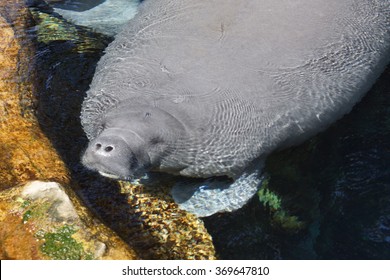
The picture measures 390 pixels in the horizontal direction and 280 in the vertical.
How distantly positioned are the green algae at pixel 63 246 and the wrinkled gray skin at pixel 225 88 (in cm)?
70

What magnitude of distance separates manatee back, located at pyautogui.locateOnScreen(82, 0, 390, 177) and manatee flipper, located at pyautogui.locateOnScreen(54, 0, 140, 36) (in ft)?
2.82

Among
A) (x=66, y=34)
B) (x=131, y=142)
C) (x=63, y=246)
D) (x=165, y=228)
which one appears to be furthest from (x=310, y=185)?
(x=66, y=34)

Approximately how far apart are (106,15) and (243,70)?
2.61 meters

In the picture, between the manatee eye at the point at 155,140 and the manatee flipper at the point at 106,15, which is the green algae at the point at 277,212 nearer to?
the manatee eye at the point at 155,140

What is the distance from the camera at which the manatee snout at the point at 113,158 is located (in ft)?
15.5

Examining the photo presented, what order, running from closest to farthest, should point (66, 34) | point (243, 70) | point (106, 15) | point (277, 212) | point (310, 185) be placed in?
point (277, 212)
point (243, 70)
point (310, 185)
point (66, 34)
point (106, 15)

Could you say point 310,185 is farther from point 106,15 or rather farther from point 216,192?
point 106,15

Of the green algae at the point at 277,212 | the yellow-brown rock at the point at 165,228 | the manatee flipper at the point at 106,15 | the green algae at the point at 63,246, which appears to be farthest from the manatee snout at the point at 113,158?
the manatee flipper at the point at 106,15

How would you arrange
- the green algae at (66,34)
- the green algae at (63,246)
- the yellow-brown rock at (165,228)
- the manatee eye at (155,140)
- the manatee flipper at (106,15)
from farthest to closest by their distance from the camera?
the manatee flipper at (106,15)
the green algae at (66,34)
the manatee eye at (155,140)
the yellow-brown rock at (165,228)
the green algae at (63,246)

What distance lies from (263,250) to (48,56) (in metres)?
3.15

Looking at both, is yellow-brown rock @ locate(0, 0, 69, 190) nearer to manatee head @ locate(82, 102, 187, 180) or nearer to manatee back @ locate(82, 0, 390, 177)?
manatee head @ locate(82, 102, 187, 180)

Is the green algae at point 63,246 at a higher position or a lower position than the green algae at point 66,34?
higher

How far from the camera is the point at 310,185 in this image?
5.69 meters
